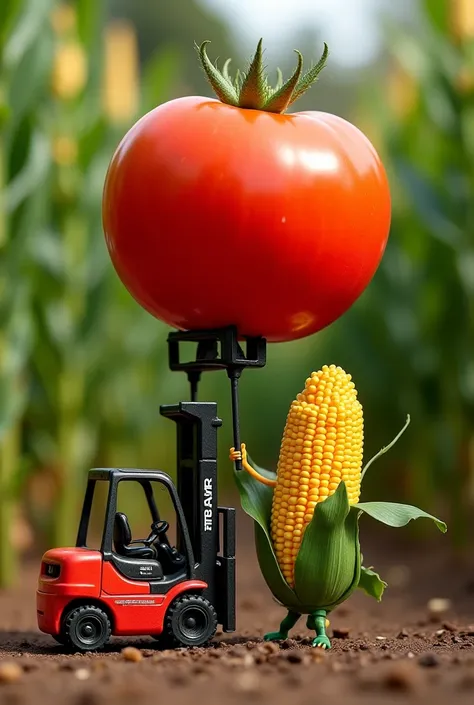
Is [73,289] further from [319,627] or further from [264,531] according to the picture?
[319,627]

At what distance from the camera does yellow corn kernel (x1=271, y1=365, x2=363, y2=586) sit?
306 centimetres

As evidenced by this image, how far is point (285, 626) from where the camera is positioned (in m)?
3.24

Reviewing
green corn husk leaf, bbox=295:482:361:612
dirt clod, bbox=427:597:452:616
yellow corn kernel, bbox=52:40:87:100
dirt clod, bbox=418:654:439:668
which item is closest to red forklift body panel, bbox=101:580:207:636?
green corn husk leaf, bbox=295:482:361:612

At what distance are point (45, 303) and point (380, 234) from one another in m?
3.27

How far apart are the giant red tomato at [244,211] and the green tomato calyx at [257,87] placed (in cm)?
5

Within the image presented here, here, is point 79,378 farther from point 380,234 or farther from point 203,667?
point 203,667

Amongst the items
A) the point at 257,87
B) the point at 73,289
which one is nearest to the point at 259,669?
the point at 257,87

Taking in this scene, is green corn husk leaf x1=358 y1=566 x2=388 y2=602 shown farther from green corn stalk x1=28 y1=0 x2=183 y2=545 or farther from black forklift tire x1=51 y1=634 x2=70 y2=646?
green corn stalk x1=28 y1=0 x2=183 y2=545

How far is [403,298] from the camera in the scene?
6859 mm

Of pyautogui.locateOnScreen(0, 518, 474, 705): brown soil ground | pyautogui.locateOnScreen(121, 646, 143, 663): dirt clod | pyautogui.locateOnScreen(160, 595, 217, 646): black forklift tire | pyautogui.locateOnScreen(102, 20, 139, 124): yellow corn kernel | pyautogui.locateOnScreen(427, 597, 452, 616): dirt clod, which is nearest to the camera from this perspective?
pyautogui.locateOnScreen(0, 518, 474, 705): brown soil ground

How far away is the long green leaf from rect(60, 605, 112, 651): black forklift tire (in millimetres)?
724

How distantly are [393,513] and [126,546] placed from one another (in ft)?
2.35

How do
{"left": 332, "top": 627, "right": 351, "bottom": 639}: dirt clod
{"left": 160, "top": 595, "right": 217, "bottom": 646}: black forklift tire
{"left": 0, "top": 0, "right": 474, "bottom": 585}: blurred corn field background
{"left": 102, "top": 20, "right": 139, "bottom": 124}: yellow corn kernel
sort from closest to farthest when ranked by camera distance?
1. {"left": 160, "top": 595, "right": 217, "bottom": 646}: black forklift tire
2. {"left": 332, "top": 627, "right": 351, "bottom": 639}: dirt clod
3. {"left": 0, "top": 0, "right": 474, "bottom": 585}: blurred corn field background
4. {"left": 102, "top": 20, "right": 139, "bottom": 124}: yellow corn kernel

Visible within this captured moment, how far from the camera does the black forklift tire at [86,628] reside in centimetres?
303
